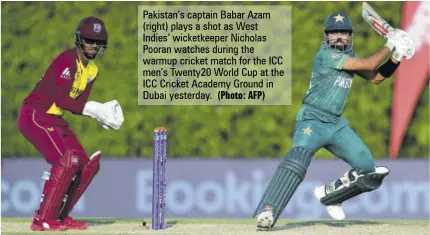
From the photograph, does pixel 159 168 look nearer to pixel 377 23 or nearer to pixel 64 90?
pixel 64 90

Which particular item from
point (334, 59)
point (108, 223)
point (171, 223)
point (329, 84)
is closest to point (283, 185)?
point (329, 84)

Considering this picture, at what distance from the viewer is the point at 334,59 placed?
9.99 metres

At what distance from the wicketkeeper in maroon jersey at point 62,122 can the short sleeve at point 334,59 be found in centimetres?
182

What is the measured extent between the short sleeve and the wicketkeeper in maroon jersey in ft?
5.97

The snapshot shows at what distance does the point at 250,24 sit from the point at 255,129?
1.18 metres

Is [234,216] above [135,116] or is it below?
below

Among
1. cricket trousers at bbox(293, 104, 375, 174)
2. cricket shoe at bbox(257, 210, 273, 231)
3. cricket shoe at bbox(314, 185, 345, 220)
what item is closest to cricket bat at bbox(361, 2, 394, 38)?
cricket trousers at bbox(293, 104, 375, 174)

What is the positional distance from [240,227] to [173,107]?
133 inches

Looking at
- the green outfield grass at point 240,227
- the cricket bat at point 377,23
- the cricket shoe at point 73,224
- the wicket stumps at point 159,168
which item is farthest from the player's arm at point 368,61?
the cricket shoe at point 73,224

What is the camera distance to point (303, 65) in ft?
43.9

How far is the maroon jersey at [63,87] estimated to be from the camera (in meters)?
10.1

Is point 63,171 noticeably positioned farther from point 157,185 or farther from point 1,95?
point 1,95

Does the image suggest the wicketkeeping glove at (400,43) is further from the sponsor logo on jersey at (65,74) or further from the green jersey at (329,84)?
the sponsor logo on jersey at (65,74)

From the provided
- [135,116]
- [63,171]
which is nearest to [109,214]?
[135,116]
